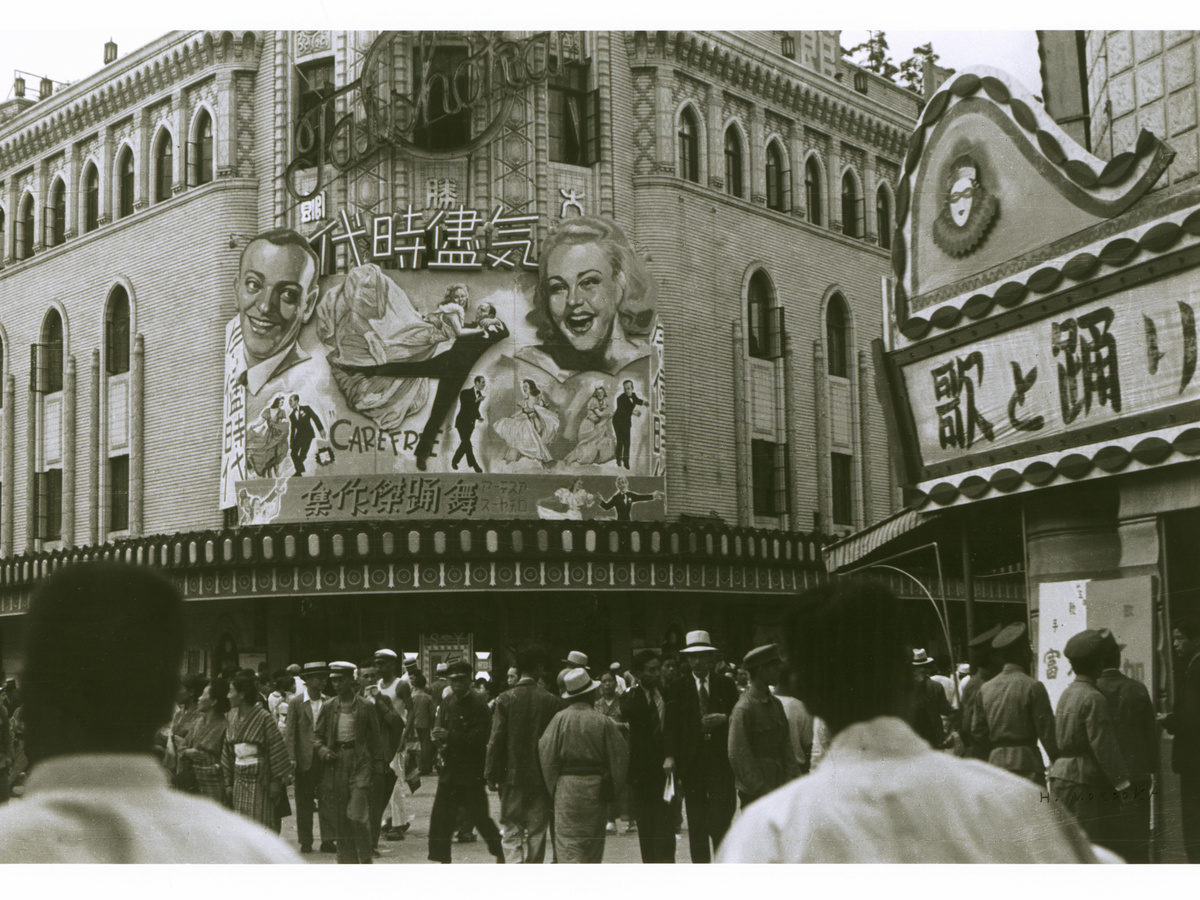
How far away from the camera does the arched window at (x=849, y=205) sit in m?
26.9

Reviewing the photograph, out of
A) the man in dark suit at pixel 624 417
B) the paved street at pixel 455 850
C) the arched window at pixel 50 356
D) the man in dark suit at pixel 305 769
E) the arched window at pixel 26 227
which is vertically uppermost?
the arched window at pixel 26 227

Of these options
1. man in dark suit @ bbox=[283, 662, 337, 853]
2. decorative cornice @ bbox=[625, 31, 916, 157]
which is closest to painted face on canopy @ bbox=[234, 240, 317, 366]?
decorative cornice @ bbox=[625, 31, 916, 157]

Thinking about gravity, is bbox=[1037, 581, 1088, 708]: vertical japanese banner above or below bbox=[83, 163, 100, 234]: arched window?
below

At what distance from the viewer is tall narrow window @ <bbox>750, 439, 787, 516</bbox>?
84.3ft

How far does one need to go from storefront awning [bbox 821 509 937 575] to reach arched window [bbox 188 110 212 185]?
1365 cm

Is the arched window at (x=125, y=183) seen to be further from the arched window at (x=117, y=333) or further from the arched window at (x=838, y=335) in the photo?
the arched window at (x=838, y=335)

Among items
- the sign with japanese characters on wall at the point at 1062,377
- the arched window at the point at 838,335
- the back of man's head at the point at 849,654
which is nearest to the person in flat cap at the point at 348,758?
the sign with japanese characters on wall at the point at 1062,377

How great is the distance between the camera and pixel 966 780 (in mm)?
3314

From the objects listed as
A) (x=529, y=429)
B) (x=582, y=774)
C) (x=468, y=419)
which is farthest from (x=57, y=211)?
(x=582, y=774)

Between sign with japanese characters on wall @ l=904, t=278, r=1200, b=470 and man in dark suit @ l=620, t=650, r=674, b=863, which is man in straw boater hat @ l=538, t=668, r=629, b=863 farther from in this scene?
sign with japanese characters on wall @ l=904, t=278, r=1200, b=470

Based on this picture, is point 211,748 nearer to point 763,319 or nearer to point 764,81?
point 763,319

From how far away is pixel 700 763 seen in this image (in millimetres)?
9836

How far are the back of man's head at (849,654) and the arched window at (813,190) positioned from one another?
2342 cm

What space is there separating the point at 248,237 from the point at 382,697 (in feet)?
47.3
